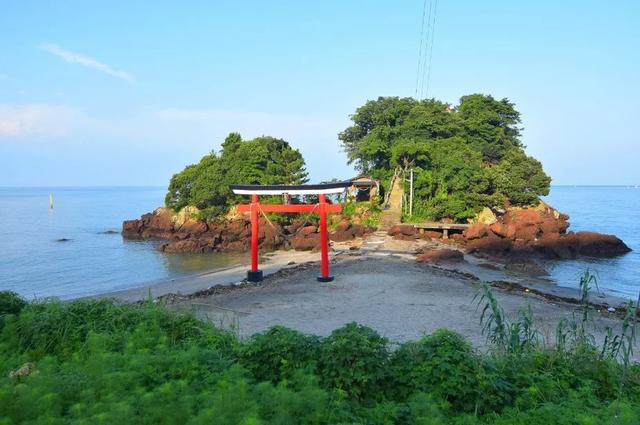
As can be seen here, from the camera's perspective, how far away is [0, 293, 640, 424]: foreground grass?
4.21 meters

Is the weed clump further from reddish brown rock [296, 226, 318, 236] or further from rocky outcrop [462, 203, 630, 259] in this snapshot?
reddish brown rock [296, 226, 318, 236]

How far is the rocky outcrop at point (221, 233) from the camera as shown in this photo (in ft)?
94.2

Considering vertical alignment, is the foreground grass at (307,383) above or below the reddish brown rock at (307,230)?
above

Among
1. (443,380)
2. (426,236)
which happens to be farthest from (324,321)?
(426,236)

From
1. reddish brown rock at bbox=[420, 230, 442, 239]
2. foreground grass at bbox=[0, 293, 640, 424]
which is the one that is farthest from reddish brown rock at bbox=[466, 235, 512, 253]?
foreground grass at bbox=[0, 293, 640, 424]

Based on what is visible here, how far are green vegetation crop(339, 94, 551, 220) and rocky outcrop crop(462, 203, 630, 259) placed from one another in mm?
4054

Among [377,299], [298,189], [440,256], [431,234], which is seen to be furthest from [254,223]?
[431,234]

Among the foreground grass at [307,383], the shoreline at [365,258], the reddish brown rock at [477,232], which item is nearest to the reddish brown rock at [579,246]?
the reddish brown rock at [477,232]

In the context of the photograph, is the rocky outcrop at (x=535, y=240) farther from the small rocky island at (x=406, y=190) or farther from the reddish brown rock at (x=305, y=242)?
the reddish brown rock at (x=305, y=242)

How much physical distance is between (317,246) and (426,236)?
6.64m

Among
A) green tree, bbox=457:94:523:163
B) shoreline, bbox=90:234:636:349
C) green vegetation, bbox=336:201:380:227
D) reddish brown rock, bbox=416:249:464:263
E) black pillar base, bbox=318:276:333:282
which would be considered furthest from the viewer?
green tree, bbox=457:94:523:163

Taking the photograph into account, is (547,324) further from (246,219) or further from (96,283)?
(246,219)

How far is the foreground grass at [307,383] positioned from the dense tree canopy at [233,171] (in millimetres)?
29020

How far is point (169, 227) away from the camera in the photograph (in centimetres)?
3938
